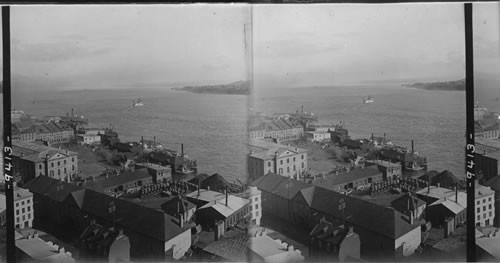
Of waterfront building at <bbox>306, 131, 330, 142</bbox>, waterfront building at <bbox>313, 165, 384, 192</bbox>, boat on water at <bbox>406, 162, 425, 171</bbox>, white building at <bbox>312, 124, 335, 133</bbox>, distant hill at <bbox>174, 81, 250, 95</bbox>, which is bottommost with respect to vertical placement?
waterfront building at <bbox>313, 165, 384, 192</bbox>

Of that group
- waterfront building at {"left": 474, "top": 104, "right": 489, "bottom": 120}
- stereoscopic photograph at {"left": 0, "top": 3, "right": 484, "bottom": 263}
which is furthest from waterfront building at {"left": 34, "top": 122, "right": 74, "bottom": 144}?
waterfront building at {"left": 474, "top": 104, "right": 489, "bottom": 120}

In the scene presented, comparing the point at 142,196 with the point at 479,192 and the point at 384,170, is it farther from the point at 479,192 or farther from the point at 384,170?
the point at 479,192

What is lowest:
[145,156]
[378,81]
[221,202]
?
[221,202]

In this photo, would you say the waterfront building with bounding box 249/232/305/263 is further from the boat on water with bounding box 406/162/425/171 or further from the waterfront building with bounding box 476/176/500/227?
the waterfront building with bounding box 476/176/500/227

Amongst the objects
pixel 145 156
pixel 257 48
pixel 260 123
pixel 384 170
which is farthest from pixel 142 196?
pixel 384 170

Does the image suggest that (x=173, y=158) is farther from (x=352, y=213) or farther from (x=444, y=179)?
(x=444, y=179)
